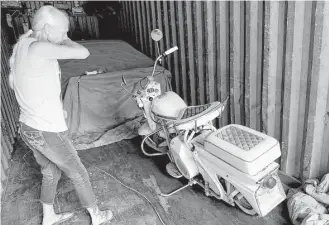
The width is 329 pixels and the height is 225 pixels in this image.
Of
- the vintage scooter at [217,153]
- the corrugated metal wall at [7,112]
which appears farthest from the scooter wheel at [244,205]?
the corrugated metal wall at [7,112]

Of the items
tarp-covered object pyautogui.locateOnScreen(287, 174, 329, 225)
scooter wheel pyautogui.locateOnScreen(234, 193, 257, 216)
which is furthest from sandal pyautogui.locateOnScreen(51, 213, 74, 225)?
tarp-covered object pyautogui.locateOnScreen(287, 174, 329, 225)

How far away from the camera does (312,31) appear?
97.7 inches

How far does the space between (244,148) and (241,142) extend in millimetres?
96

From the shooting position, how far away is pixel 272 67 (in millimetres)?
2896

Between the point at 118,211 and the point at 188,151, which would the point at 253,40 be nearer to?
the point at 188,151

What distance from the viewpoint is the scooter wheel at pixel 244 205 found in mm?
2672

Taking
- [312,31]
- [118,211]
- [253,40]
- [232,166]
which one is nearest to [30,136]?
[118,211]

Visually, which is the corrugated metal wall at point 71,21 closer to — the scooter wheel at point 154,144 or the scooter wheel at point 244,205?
the scooter wheel at point 154,144

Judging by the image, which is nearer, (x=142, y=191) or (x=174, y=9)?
(x=142, y=191)

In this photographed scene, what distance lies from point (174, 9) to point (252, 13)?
6.08 feet

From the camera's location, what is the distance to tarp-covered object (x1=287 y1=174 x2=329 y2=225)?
7.79 feet

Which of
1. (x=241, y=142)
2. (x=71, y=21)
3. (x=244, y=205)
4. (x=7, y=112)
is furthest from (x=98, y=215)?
(x=71, y=21)

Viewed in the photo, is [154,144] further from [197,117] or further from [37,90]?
[37,90]

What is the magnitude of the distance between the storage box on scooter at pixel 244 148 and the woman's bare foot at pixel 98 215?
119 centimetres
